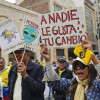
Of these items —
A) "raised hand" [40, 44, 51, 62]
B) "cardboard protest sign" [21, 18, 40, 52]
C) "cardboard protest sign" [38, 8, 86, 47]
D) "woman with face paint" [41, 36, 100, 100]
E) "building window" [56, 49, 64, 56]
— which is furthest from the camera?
"building window" [56, 49, 64, 56]

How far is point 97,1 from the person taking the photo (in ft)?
232

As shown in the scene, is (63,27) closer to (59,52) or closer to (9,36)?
(9,36)

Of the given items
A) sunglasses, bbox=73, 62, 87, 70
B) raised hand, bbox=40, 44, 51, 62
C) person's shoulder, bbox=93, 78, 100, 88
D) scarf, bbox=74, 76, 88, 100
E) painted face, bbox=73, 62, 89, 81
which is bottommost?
scarf, bbox=74, 76, 88, 100

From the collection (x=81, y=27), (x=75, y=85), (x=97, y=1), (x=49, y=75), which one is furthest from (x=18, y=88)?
(x=97, y=1)

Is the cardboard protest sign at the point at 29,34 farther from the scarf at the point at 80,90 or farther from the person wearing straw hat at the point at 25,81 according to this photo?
the scarf at the point at 80,90

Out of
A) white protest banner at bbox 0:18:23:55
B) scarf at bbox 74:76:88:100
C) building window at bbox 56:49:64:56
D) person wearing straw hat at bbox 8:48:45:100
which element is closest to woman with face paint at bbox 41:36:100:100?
scarf at bbox 74:76:88:100

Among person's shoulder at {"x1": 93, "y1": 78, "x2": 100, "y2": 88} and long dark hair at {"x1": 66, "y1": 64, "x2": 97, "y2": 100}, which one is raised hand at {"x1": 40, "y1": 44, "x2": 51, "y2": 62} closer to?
long dark hair at {"x1": 66, "y1": 64, "x2": 97, "y2": 100}

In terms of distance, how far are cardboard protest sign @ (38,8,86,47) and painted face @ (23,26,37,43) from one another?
130mm

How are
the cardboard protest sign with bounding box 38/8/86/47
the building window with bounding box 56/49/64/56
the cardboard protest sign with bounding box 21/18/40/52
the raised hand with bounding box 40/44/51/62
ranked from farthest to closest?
the building window with bounding box 56/49/64/56 < the cardboard protest sign with bounding box 21/18/40/52 < the cardboard protest sign with bounding box 38/8/86/47 < the raised hand with bounding box 40/44/51/62

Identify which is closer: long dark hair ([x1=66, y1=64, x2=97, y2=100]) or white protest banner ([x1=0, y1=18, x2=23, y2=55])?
long dark hair ([x1=66, y1=64, x2=97, y2=100])

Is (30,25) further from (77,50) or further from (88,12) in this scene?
(88,12)

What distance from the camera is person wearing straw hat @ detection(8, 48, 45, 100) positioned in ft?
7.75

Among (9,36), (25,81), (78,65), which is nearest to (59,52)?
(9,36)

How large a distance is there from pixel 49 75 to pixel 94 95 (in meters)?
0.63
